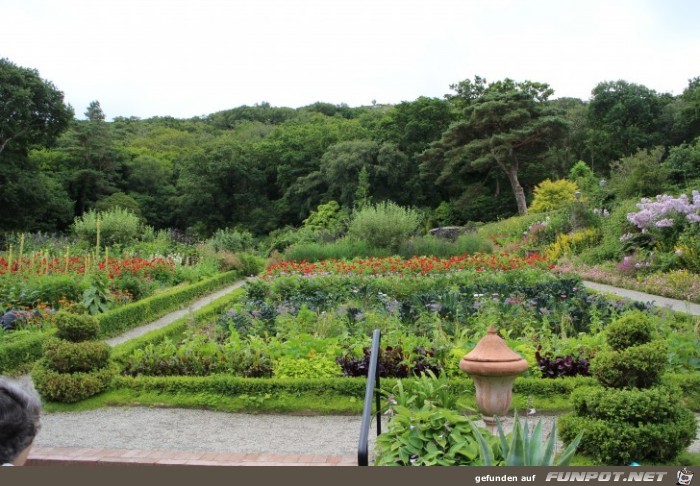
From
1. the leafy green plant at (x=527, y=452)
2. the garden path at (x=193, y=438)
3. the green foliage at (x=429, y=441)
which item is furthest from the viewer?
the garden path at (x=193, y=438)

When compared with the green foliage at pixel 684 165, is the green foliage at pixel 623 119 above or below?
above

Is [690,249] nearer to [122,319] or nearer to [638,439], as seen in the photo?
[638,439]

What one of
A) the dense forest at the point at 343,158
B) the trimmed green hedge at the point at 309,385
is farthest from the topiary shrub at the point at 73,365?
the dense forest at the point at 343,158

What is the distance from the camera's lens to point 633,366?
408 cm

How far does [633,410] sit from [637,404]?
0.04m

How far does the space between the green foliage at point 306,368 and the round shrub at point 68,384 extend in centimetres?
170

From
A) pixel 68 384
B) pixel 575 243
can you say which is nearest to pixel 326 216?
pixel 575 243

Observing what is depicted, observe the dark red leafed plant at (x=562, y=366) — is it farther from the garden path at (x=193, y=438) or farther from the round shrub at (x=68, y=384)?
the round shrub at (x=68, y=384)

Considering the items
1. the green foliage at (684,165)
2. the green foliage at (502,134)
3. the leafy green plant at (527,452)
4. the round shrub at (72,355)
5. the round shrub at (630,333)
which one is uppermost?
the green foliage at (502,134)

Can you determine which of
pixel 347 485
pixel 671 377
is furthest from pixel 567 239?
pixel 347 485

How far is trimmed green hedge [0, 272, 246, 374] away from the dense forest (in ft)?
55.2

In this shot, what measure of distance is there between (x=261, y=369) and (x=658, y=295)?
858cm

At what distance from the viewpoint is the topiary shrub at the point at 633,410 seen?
13.1ft

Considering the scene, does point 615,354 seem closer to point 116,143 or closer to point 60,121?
point 60,121
